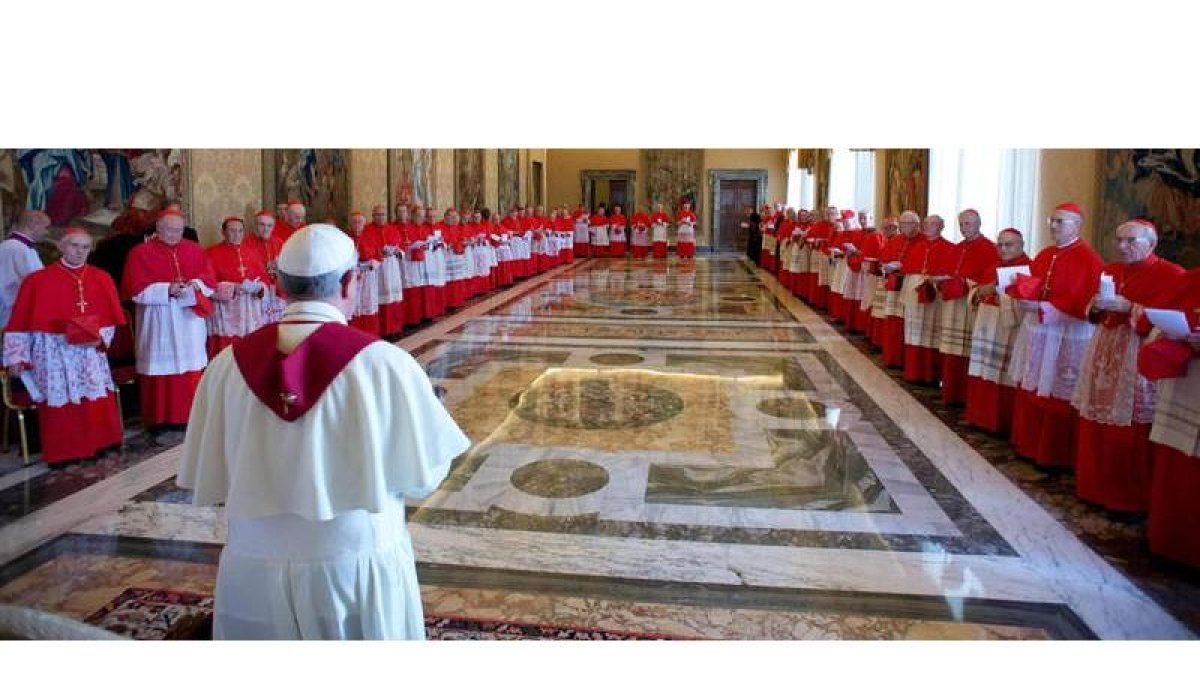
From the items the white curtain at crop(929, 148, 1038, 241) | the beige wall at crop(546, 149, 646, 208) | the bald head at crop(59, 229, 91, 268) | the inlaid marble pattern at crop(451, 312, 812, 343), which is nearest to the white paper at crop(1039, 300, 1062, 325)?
the white curtain at crop(929, 148, 1038, 241)

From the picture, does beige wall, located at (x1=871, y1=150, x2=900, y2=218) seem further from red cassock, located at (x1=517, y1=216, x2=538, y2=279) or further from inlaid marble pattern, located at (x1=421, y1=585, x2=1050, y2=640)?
inlaid marble pattern, located at (x1=421, y1=585, x2=1050, y2=640)

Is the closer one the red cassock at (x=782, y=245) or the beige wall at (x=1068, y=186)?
the beige wall at (x=1068, y=186)

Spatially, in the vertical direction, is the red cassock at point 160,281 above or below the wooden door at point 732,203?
below

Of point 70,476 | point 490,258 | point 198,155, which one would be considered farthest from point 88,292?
point 490,258

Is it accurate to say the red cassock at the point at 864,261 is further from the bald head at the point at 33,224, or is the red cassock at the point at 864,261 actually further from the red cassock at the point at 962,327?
Answer: the bald head at the point at 33,224

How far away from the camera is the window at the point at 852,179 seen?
18.0m

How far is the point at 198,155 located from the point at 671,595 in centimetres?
722

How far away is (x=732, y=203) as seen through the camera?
3048cm

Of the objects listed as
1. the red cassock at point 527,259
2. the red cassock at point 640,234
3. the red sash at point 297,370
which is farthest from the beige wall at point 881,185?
the red sash at point 297,370

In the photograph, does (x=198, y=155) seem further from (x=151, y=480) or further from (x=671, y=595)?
(x=671, y=595)

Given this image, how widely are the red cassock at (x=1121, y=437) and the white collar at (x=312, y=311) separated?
4313 mm

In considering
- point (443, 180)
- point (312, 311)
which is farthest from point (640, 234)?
point (312, 311)

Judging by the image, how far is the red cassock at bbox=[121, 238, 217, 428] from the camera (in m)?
6.35

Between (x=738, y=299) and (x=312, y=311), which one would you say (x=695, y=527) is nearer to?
(x=312, y=311)
